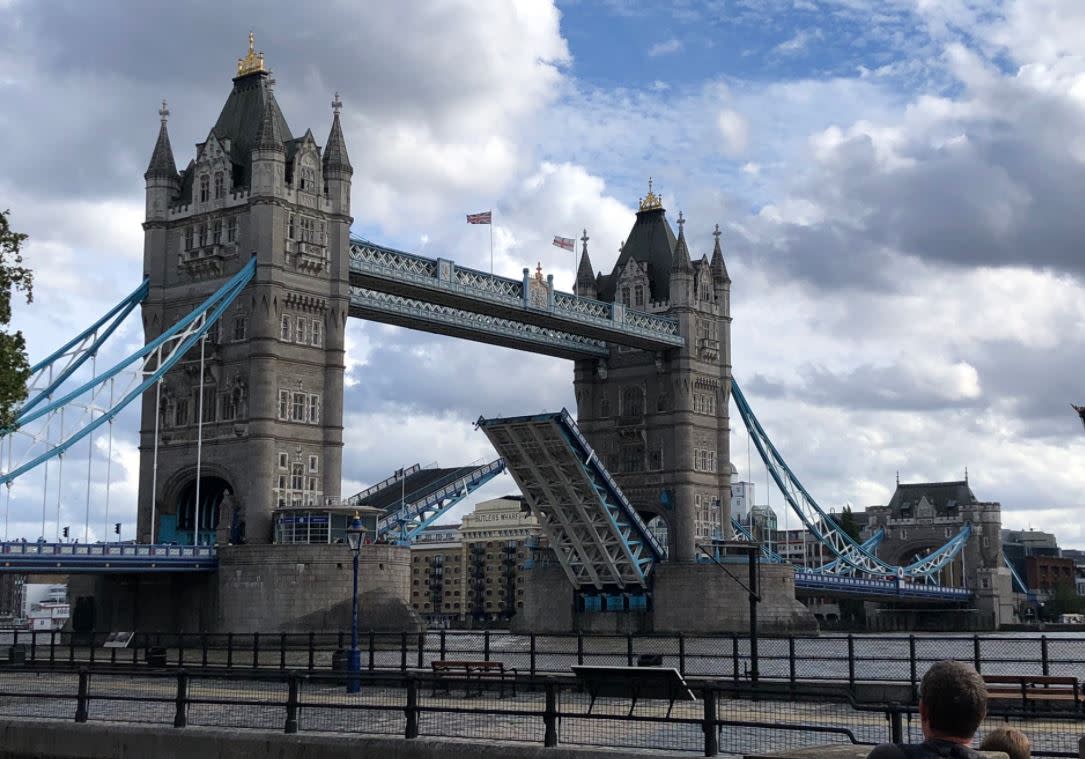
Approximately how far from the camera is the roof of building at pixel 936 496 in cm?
13862

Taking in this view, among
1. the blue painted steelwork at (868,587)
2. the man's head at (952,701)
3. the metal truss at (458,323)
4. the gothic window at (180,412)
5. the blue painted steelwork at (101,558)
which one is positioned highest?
the metal truss at (458,323)

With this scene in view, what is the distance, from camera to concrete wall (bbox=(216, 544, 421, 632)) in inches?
2323

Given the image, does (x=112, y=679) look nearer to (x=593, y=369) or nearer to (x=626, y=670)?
(x=626, y=670)

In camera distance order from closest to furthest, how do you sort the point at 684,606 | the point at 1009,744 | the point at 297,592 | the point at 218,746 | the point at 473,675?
the point at 1009,744 < the point at 218,746 < the point at 473,675 < the point at 297,592 < the point at 684,606

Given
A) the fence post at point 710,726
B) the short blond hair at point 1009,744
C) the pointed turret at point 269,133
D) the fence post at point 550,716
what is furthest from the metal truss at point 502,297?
the short blond hair at point 1009,744

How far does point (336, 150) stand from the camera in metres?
66.8

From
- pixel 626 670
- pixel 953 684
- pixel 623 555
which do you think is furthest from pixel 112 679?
pixel 623 555

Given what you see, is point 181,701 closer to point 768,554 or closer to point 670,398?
point 670,398

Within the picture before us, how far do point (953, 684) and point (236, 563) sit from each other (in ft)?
183

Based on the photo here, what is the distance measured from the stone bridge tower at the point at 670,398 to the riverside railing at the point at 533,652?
10.6 meters

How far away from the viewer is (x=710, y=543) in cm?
8375

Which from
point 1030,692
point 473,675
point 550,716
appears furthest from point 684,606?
point 550,716

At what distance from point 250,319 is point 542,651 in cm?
3731

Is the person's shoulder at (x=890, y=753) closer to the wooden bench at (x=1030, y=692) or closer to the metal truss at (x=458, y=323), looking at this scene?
the wooden bench at (x=1030, y=692)
